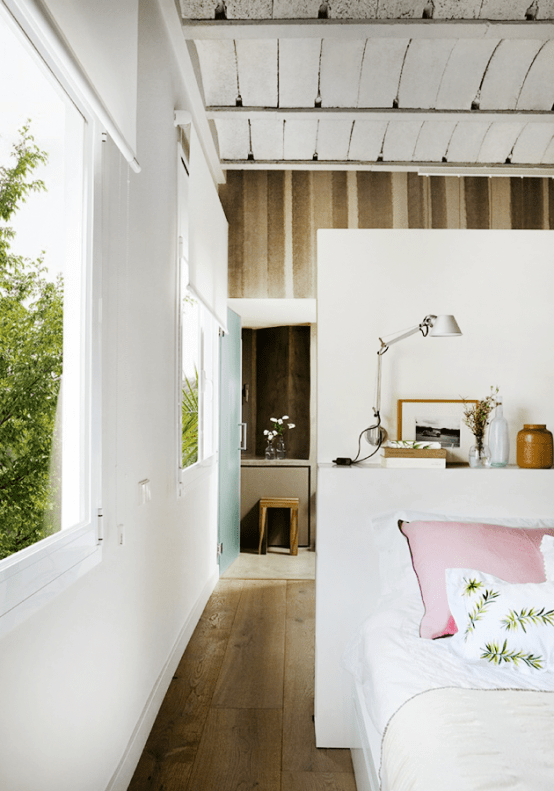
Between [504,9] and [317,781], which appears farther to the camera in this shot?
[504,9]

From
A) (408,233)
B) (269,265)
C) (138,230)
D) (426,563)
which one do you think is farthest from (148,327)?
(269,265)

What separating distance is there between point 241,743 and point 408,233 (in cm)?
217

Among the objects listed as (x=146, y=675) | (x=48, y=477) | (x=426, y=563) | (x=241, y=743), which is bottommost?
(x=241, y=743)

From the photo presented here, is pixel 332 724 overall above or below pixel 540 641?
below

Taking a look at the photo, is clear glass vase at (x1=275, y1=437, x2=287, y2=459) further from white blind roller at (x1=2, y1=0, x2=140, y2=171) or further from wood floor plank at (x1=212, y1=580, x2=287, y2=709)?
white blind roller at (x1=2, y1=0, x2=140, y2=171)

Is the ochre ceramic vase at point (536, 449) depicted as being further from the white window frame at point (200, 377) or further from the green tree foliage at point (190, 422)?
the green tree foliage at point (190, 422)

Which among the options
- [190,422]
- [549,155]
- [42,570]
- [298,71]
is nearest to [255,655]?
[190,422]

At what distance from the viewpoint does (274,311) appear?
4.86 m

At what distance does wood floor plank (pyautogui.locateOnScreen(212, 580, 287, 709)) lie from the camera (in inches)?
104

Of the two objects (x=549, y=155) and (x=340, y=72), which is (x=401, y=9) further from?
(x=549, y=155)

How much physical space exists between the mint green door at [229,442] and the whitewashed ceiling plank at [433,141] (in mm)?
1829

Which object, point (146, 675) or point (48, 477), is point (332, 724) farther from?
point (48, 477)

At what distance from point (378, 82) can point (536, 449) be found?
6.27ft

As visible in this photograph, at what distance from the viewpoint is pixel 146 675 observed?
2336 mm
